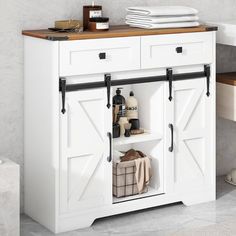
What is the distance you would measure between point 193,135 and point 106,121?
66 cm

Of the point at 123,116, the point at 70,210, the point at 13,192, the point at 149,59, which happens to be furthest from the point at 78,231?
the point at 149,59

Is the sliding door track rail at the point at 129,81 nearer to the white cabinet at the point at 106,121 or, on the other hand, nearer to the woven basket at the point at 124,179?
the white cabinet at the point at 106,121

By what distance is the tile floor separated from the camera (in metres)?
4.09

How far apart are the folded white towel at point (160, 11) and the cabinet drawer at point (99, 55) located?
213 mm

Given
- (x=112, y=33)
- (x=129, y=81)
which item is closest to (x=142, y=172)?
(x=129, y=81)

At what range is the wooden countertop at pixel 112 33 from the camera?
3922 millimetres

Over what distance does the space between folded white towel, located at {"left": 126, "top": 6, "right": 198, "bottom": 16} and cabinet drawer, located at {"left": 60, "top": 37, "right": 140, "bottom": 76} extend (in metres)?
0.21

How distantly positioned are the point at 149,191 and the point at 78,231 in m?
0.59

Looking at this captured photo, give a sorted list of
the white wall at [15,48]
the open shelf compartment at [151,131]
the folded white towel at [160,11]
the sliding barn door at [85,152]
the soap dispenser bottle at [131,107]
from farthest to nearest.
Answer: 1. the soap dispenser bottle at [131,107]
2. the open shelf compartment at [151,131]
3. the folded white towel at [160,11]
4. the white wall at [15,48]
5. the sliding barn door at [85,152]

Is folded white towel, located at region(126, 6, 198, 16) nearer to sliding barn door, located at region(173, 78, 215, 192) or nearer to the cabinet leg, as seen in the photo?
sliding barn door, located at region(173, 78, 215, 192)

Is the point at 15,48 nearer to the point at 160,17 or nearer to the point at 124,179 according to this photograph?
the point at 160,17

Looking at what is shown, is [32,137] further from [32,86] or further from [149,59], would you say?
[149,59]

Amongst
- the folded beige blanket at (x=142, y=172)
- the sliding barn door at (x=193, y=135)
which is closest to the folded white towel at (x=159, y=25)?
the sliding barn door at (x=193, y=135)

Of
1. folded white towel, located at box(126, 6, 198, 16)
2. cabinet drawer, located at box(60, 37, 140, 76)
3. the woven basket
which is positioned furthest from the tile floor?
folded white towel, located at box(126, 6, 198, 16)
